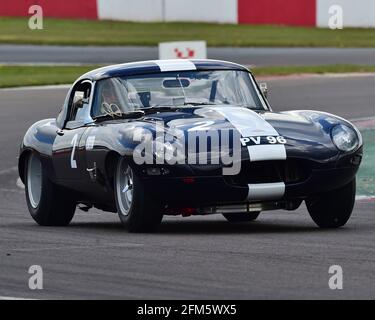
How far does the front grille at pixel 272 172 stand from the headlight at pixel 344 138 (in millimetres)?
352

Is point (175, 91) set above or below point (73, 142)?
above

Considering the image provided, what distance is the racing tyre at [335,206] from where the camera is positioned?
9875 millimetres

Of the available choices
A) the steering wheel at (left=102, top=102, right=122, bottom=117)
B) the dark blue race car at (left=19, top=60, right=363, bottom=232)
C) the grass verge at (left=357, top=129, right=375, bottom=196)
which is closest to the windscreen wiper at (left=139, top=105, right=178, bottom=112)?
the dark blue race car at (left=19, top=60, right=363, bottom=232)

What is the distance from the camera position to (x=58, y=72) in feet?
99.3

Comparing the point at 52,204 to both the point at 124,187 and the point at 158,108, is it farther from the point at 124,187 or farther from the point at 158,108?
the point at 124,187

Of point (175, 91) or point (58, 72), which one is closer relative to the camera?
point (175, 91)

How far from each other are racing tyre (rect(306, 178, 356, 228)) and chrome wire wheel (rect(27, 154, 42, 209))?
281 centimetres

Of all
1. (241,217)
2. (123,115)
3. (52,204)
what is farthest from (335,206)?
(52,204)

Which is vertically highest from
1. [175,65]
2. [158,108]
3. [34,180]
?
[175,65]

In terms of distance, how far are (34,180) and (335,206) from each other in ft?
10.3

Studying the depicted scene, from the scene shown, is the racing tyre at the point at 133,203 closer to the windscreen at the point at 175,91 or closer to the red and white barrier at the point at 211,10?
the windscreen at the point at 175,91

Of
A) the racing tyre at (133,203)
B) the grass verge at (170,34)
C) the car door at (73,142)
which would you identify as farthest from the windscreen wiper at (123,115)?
the grass verge at (170,34)
